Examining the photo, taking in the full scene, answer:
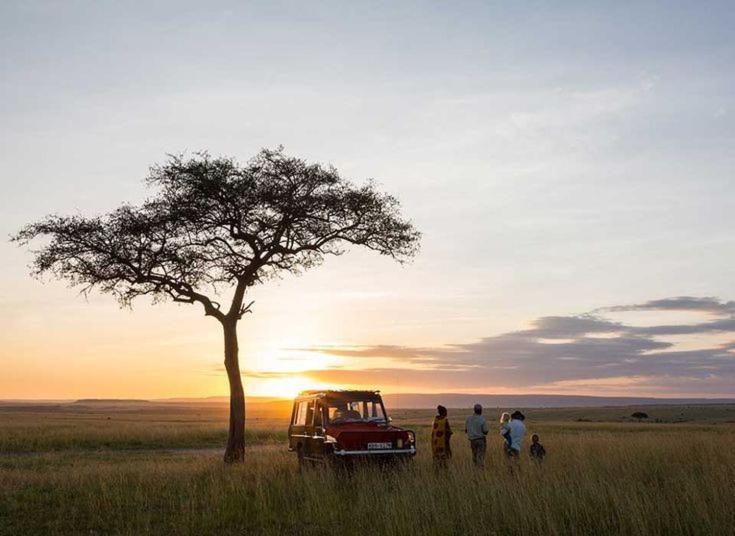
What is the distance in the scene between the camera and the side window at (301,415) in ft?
65.6

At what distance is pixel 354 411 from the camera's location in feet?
61.8

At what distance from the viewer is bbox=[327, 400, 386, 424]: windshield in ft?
61.2

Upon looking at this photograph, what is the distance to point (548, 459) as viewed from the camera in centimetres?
2120

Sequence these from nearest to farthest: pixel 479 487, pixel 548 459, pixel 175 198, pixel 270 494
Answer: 1. pixel 479 487
2. pixel 270 494
3. pixel 548 459
4. pixel 175 198

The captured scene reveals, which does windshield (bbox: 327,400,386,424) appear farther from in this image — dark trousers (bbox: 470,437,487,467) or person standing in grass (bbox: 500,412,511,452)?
person standing in grass (bbox: 500,412,511,452)

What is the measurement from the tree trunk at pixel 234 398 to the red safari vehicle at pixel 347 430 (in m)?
6.19

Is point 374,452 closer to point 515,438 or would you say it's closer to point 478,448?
point 478,448

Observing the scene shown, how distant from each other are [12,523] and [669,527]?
12.2 m

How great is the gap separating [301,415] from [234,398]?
6710mm

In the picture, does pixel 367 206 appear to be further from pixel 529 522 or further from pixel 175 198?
pixel 529 522

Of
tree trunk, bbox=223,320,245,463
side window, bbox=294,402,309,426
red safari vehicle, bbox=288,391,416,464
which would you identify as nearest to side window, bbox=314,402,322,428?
red safari vehicle, bbox=288,391,416,464

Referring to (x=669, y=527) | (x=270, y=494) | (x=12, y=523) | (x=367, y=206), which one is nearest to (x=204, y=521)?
(x=270, y=494)

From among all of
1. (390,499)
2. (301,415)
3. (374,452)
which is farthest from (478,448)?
(390,499)

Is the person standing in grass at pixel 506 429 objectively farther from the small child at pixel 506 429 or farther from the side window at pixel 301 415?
the side window at pixel 301 415
